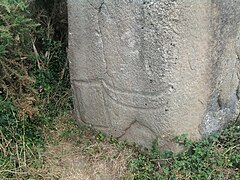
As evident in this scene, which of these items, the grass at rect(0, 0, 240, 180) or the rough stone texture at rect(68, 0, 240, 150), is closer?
the rough stone texture at rect(68, 0, 240, 150)

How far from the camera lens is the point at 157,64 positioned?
223 cm

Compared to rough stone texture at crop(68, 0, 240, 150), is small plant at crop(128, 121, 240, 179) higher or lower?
lower

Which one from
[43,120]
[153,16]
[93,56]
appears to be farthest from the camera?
[43,120]

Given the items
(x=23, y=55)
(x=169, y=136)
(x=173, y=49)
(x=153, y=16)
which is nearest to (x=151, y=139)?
(x=169, y=136)

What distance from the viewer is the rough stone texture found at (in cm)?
217

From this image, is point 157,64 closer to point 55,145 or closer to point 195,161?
point 195,161

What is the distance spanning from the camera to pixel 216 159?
2.33 m

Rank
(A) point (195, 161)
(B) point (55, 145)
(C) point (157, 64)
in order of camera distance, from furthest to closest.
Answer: (B) point (55, 145) → (A) point (195, 161) → (C) point (157, 64)

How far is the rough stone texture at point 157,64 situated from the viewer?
7.12 ft

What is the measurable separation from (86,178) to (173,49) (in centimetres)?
87

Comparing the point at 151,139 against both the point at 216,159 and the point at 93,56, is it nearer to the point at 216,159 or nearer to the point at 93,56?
the point at 216,159

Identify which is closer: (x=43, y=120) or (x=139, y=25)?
(x=139, y=25)

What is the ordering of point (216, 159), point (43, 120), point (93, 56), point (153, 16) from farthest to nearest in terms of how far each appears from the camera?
point (43, 120) < point (93, 56) < point (216, 159) < point (153, 16)

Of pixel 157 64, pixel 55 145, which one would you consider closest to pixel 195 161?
pixel 157 64
